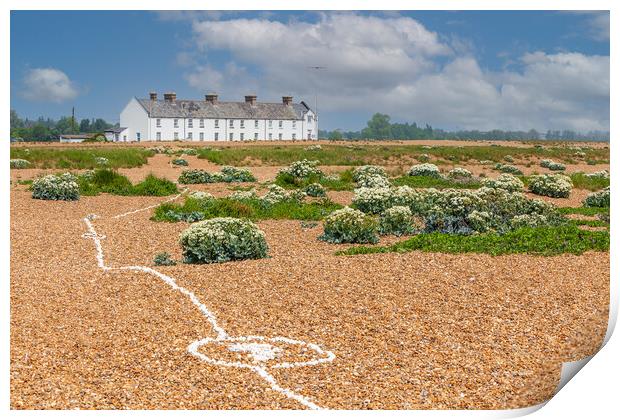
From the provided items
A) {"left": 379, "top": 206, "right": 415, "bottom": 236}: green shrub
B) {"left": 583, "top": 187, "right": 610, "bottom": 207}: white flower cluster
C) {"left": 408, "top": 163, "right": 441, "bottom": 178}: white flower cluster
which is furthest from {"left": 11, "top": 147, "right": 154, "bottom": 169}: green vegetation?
{"left": 583, "top": 187, "right": 610, "bottom": 207}: white flower cluster

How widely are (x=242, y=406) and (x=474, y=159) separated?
4477 cm

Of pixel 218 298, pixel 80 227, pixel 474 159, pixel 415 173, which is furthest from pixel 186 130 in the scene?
pixel 218 298

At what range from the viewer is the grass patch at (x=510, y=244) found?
42.9 feet

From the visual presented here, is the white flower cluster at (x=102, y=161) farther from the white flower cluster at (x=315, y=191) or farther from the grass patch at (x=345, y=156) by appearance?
the white flower cluster at (x=315, y=191)

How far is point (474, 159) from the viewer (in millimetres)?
49531

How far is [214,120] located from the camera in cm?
8475

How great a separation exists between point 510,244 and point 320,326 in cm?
582

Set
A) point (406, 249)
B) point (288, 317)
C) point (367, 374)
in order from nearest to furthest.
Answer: point (367, 374), point (288, 317), point (406, 249)

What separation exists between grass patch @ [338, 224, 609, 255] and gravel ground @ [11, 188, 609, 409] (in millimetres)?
421

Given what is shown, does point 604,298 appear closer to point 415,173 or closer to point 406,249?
point 406,249

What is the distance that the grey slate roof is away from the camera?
265 ft

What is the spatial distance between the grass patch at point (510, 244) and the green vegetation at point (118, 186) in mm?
12274

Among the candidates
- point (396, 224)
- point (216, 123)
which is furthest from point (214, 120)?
point (396, 224)

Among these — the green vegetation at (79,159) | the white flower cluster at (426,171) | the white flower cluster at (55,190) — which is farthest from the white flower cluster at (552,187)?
the green vegetation at (79,159)
